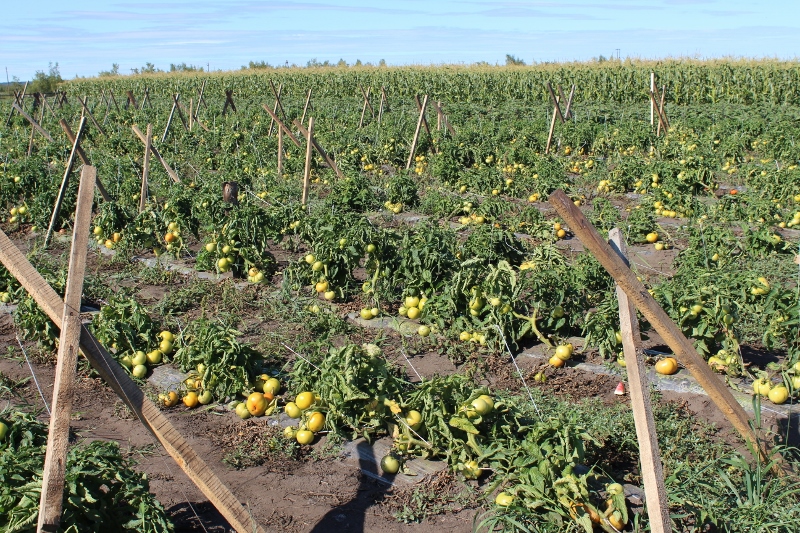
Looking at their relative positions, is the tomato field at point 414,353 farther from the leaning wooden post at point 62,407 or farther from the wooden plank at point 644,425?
the wooden plank at point 644,425

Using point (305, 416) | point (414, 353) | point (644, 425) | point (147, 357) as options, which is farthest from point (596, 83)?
point (644, 425)

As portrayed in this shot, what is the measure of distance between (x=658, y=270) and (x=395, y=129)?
946cm

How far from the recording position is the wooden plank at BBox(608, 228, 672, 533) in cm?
293

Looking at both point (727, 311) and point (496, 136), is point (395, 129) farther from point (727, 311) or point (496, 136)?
point (727, 311)

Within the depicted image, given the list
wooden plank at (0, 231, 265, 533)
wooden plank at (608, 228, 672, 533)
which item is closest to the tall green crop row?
wooden plank at (608, 228, 672, 533)

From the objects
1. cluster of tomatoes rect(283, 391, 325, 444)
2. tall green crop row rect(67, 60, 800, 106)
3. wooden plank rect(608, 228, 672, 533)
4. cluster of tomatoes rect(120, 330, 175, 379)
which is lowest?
cluster of tomatoes rect(283, 391, 325, 444)

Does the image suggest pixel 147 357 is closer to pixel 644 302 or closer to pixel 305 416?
pixel 305 416

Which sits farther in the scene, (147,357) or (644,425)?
(147,357)

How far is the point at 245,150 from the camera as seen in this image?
1559 cm

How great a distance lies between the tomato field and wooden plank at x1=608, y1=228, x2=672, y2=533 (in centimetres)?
41

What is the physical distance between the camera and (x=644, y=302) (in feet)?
10.4

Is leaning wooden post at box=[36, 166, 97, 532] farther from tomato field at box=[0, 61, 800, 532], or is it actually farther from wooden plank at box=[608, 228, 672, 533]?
wooden plank at box=[608, 228, 672, 533]

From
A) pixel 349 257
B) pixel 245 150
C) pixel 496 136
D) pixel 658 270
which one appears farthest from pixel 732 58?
pixel 349 257

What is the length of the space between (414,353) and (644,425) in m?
3.11
